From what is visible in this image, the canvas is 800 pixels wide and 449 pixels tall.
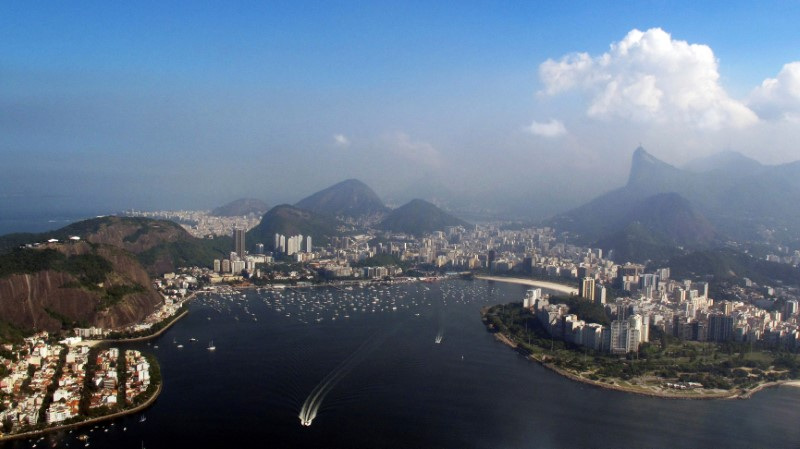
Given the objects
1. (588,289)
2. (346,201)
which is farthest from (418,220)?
(588,289)

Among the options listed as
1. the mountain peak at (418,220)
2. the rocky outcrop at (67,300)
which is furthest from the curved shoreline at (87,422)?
the mountain peak at (418,220)

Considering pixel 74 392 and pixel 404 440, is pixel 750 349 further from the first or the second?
pixel 74 392

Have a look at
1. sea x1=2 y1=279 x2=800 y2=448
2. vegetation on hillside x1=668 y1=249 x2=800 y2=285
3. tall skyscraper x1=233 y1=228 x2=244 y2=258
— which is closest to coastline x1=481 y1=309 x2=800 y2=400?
sea x1=2 y1=279 x2=800 y2=448

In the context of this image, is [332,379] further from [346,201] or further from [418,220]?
[346,201]

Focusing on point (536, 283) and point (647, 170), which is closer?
point (536, 283)

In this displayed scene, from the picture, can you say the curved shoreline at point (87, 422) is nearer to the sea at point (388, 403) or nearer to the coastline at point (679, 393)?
the sea at point (388, 403)

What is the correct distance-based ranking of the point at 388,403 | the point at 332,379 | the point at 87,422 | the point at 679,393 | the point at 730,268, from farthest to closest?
the point at 730,268 → the point at 679,393 → the point at 332,379 → the point at 388,403 → the point at 87,422

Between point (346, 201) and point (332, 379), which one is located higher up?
point (346, 201)

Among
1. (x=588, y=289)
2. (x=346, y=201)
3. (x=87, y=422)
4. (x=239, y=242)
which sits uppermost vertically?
(x=346, y=201)
